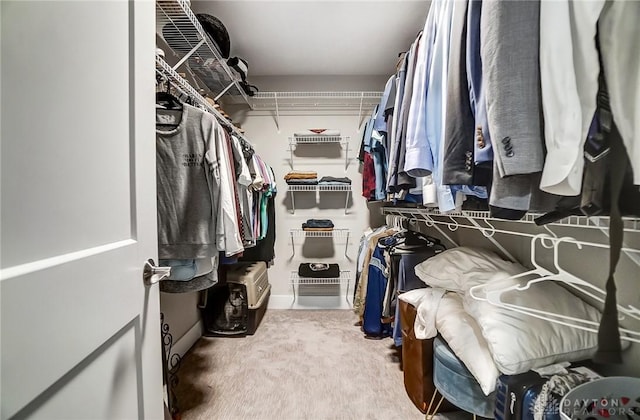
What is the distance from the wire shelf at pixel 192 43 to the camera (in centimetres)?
125

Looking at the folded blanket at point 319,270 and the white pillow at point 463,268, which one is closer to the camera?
the white pillow at point 463,268

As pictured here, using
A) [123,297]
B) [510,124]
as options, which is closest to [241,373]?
[123,297]

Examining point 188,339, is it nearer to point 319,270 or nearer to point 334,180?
point 319,270

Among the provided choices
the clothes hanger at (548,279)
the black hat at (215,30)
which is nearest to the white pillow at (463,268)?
the clothes hanger at (548,279)

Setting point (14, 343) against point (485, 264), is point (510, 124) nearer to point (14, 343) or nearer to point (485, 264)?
point (485, 264)

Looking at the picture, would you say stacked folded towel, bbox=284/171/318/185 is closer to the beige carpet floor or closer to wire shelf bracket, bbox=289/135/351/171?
wire shelf bracket, bbox=289/135/351/171

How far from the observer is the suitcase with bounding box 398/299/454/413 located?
3.91 feet

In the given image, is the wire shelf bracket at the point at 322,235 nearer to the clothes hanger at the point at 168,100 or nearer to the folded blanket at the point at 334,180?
the folded blanket at the point at 334,180

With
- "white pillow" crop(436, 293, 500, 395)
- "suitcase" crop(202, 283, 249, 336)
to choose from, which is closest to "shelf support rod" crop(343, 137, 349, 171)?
"suitcase" crop(202, 283, 249, 336)

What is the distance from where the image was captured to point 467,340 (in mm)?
893

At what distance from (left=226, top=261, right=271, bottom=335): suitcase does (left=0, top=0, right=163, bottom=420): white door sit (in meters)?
1.38

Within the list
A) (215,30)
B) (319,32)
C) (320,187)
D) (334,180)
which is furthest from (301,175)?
(215,30)

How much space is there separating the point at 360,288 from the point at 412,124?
1506 millimetres

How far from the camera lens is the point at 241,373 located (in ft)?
5.14
